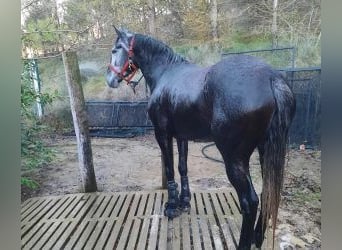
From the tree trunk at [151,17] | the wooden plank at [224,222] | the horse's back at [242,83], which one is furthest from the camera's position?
the tree trunk at [151,17]

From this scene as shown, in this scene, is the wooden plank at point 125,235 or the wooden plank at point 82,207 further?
the wooden plank at point 82,207

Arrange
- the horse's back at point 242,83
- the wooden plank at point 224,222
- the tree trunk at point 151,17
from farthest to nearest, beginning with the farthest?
the tree trunk at point 151,17, the wooden plank at point 224,222, the horse's back at point 242,83

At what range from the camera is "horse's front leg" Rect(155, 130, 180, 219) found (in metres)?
1.83

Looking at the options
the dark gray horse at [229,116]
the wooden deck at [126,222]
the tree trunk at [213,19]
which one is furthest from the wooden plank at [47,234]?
the tree trunk at [213,19]

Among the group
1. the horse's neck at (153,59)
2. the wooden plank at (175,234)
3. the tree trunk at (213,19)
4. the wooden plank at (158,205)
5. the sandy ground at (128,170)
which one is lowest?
the wooden plank at (175,234)

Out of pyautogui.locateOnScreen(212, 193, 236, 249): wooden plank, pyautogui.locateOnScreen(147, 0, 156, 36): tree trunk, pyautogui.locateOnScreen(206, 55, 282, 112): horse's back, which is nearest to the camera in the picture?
pyautogui.locateOnScreen(206, 55, 282, 112): horse's back

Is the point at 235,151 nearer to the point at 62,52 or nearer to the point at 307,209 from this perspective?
the point at 307,209

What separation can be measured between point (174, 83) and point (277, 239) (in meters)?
1.03

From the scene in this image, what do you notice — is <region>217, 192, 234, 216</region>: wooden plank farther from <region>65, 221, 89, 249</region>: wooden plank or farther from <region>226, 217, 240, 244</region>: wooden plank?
<region>65, 221, 89, 249</region>: wooden plank

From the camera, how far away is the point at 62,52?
183 cm

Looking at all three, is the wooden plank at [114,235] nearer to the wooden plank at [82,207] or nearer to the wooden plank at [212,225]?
the wooden plank at [82,207]

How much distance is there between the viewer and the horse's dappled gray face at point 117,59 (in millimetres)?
1829

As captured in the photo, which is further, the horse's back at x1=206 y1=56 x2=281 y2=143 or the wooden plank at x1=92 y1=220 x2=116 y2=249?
the wooden plank at x1=92 y1=220 x2=116 y2=249

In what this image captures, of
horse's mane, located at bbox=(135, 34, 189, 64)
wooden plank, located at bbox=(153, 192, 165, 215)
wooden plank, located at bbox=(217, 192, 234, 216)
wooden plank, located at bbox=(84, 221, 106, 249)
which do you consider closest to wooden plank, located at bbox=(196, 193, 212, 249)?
wooden plank, located at bbox=(217, 192, 234, 216)
